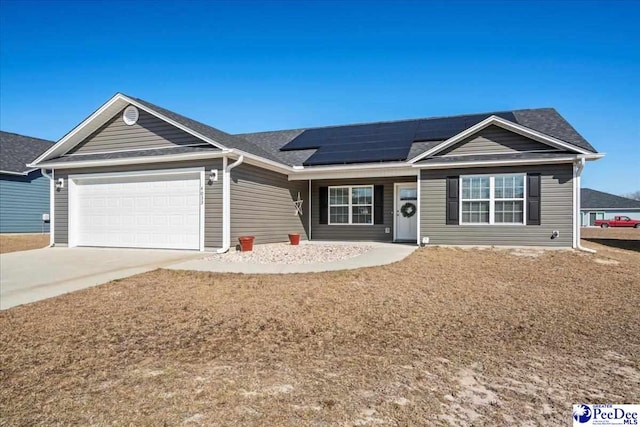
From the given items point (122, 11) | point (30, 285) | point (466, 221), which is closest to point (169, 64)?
point (122, 11)

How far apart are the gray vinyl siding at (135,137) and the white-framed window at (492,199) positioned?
8.24 metres

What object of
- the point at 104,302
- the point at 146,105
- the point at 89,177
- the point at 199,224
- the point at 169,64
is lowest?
the point at 104,302

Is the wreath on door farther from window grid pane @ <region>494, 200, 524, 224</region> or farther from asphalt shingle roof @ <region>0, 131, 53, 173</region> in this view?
asphalt shingle roof @ <region>0, 131, 53, 173</region>

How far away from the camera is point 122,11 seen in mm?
10656

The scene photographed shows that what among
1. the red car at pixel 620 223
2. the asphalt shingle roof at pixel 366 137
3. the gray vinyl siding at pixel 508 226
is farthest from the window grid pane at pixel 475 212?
the red car at pixel 620 223

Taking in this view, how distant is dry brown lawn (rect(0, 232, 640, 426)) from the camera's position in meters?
2.59

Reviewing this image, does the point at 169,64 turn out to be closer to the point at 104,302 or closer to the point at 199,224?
the point at 199,224

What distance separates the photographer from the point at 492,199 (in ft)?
37.1

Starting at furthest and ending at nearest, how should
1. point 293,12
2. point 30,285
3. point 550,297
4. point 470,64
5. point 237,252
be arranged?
point 470,64 → point 293,12 → point 237,252 → point 30,285 → point 550,297

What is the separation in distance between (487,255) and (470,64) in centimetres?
Answer: 781

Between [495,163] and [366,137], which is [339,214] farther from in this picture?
[495,163]

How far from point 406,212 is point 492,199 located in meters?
3.33

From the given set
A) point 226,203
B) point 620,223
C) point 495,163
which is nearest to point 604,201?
point 620,223

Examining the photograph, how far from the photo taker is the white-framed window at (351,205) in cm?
1438
